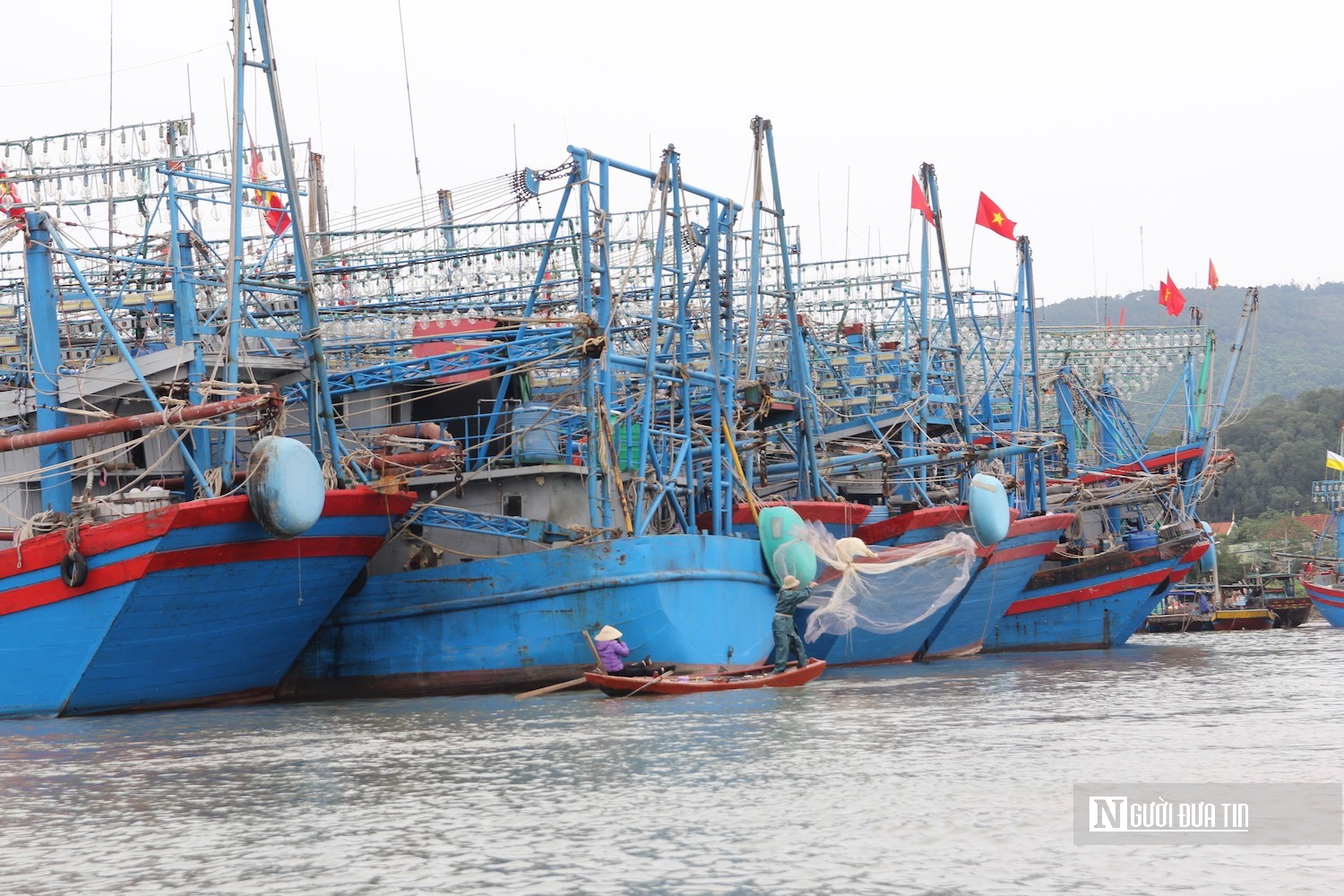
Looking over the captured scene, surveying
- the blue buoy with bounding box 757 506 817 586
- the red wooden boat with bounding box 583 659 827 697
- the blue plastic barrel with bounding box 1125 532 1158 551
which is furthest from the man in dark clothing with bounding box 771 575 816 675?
the blue plastic barrel with bounding box 1125 532 1158 551

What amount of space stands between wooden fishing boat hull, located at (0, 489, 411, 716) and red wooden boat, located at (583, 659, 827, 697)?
488 centimetres

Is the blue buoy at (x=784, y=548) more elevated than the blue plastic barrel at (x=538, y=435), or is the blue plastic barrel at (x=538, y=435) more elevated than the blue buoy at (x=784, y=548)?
the blue plastic barrel at (x=538, y=435)

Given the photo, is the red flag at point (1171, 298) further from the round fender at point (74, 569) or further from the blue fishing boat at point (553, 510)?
the round fender at point (74, 569)

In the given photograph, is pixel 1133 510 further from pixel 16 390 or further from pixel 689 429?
pixel 16 390

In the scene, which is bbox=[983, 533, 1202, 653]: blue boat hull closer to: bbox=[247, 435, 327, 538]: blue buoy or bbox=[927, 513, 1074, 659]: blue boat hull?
bbox=[927, 513, 1074, 659]: blue boat hull

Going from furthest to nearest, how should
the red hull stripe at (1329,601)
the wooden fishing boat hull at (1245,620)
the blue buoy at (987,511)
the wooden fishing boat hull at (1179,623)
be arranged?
the red hull stripe at (1329,601)
the wooden fishing boat hull at (1245,620)
the wooden fishing boat hull at (1179,623)
the blue buoy at (987,511)

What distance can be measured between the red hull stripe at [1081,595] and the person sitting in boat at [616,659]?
21.0 meters

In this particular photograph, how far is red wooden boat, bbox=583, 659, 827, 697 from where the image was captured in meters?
25.3

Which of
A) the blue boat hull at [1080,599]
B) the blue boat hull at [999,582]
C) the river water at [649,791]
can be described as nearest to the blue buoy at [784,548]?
the river water at [649,791]

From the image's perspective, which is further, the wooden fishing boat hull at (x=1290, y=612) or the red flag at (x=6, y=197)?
the wooden fishing boat hull at (x=1290, y=612)

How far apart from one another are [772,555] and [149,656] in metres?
11.4

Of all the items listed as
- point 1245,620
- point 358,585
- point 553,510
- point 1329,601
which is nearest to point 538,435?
point 553,510

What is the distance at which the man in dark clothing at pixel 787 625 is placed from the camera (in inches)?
1096

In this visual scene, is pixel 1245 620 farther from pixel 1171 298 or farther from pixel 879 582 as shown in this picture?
pixel 879 582
